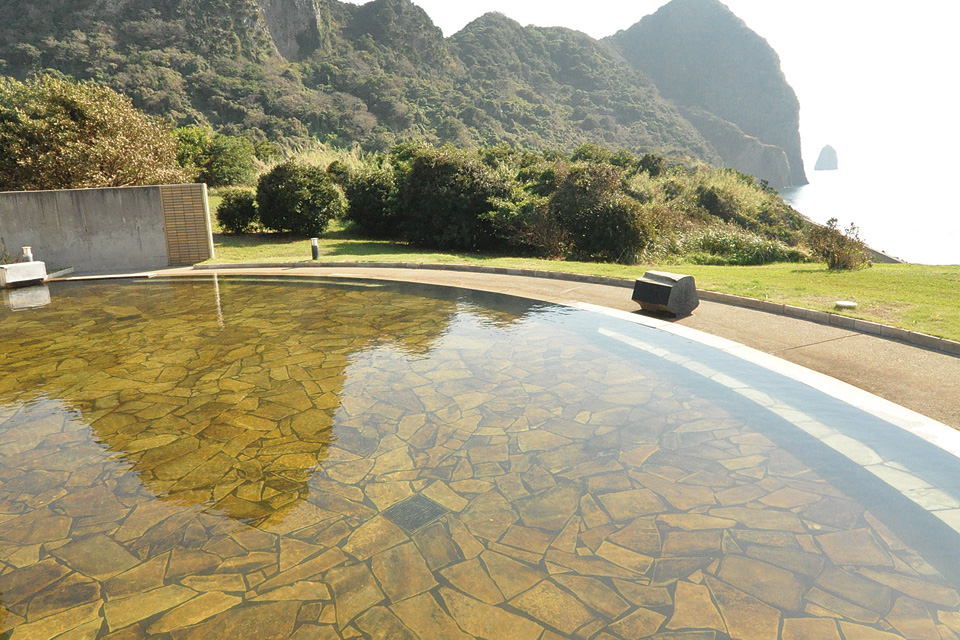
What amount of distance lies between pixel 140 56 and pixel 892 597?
196ft

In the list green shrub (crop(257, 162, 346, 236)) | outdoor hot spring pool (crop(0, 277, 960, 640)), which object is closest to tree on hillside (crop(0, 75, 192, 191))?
green shrub (crop(257, 162, 346, 236))

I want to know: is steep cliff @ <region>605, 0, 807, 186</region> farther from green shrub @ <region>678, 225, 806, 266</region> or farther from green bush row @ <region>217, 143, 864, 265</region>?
green bush row @ <region>217, 143, 864, 265</region>

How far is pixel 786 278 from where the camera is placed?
13.3 metres

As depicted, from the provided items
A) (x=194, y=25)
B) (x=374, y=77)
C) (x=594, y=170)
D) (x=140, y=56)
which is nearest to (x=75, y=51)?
(x=140, y=56)

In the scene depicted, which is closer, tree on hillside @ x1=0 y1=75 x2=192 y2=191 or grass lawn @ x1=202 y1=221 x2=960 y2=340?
grass lawn @ x1=202 y1=221 x2=960 y2=340

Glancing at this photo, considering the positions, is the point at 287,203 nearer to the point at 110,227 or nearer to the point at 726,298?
the point at 110,227

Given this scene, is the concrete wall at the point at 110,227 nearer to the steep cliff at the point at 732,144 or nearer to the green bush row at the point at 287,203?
the green bush row at the point at 287,203

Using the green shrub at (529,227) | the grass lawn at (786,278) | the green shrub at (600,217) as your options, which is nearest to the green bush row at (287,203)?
the grass lawn at (786,278)

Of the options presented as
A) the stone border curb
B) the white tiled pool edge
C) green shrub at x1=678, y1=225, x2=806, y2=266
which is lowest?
the white tiled pool edge

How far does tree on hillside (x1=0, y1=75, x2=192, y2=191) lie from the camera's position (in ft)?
57.6

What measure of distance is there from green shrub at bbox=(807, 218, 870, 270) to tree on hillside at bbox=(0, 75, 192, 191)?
20.2m

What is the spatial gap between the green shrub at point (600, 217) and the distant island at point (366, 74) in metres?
34.9

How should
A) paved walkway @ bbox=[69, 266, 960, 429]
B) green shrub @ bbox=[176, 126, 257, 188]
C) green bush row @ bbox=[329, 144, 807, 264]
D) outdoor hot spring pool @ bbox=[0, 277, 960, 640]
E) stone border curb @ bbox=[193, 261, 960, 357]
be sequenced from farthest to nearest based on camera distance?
green shrub @ bbox=[176, 126, 257, 188]
green bush row @ bbox=[329, 144, 807, 264]
stone border curb @ bbox=[193, 261, 960, 357]
paved walkway @ bbox=[69, 266, 960, 429]
outdoor hot spring pool @ bbox=[0, 277, 960, 640]

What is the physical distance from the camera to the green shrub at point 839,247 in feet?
51.0
